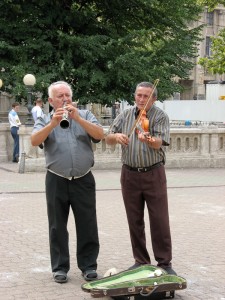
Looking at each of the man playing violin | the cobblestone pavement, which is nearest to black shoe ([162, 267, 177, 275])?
the man playing violin

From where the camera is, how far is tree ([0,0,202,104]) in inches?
908

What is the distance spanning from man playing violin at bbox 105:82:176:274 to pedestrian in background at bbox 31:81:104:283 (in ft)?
0.98

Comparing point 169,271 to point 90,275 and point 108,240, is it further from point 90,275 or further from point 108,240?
point 108,240

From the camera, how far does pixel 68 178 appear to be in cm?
561

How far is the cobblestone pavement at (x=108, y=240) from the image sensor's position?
561 centimetres

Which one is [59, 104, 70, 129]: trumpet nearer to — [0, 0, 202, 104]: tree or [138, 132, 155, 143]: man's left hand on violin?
[138, 132, 155, 143]: man's left hand on violin

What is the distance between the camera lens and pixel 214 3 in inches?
1313

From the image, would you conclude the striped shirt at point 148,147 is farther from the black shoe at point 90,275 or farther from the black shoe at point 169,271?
the black shoe at point 90,275

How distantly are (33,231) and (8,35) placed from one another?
16.8 m

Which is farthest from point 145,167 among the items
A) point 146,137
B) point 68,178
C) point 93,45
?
point 93,45

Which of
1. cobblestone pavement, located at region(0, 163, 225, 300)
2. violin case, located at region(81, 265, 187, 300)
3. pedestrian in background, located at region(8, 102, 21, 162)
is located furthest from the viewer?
pedestrian in background, located at region(8, 102, 21, 162)

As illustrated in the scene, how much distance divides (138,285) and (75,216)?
3.73 ft

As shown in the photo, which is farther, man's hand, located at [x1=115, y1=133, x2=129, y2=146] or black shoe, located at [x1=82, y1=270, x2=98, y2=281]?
black shoe, located at [x1=82, y1=270, x2=98, y2=281]

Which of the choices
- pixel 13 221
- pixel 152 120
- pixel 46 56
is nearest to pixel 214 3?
pixel 46 56
